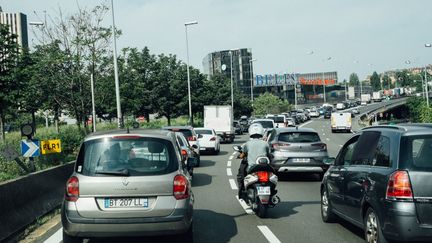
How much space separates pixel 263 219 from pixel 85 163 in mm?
3831

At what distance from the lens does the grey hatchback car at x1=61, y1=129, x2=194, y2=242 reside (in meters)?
6.24

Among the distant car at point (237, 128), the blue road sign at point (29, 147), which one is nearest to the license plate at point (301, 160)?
the blue road sign at point (29, 147)

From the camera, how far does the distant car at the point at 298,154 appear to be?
1500 cm

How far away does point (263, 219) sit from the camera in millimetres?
9219

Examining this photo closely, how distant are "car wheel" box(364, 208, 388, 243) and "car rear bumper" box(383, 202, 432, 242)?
333 millimetres

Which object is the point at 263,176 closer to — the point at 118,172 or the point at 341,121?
the point at 118,172

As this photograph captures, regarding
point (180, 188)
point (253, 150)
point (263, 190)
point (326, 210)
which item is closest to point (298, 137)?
point (253, 150)

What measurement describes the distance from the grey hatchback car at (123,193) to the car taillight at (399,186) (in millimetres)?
2389

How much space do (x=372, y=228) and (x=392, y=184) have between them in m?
0.87

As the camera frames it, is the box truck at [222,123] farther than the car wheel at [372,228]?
Yes

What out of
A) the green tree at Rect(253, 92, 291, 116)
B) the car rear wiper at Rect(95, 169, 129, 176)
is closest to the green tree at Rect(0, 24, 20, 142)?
the car rear wiper at Rect(95, 169, 129, 176)

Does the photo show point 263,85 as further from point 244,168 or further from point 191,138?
point 244,168

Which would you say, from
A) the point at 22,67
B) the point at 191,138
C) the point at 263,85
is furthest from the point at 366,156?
the point at 263,85

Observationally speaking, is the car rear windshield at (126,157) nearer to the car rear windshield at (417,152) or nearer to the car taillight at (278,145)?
the car rear windshield at (417,152)
